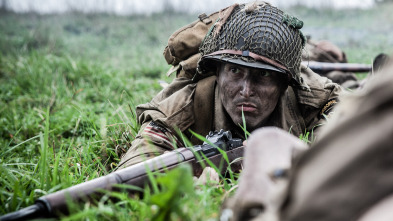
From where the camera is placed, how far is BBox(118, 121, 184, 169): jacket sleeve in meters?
2.71

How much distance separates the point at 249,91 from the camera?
3.04 meters

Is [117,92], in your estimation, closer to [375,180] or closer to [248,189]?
[248,189]

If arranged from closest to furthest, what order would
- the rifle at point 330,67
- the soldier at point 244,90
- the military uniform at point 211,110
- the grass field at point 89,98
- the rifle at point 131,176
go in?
the rifle at point 131,176, the grass field at point 89,98, the soldier at point 244,90, the military uniform at point 211,110, the rifle at point 330,67

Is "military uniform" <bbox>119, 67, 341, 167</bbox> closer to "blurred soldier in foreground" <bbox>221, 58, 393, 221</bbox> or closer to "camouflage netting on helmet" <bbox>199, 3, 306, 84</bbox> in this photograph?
"camouflage netting on helmet" <bbox>199, 3, 306, 84</bbox>

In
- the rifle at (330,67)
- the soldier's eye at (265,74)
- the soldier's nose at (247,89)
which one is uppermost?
the soldier's eye at (265,74)

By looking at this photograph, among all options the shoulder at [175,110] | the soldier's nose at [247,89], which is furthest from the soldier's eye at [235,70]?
the shoulder at [175,110]

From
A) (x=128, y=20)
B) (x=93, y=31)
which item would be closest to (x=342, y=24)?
(x=128, y=20)

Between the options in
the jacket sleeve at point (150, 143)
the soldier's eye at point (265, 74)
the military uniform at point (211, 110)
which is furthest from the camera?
the military uniform at point (211, 110)

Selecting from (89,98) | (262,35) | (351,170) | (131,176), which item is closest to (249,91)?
(262,35)

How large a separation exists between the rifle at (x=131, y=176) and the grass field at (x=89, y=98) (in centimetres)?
8

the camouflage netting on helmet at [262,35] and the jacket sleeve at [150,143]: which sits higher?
the camouflage netting on helmet at [262,35]

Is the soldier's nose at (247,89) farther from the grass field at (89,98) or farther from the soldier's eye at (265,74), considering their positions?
the grass field at (89,98)

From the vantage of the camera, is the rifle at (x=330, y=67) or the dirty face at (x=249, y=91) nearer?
the dirty face at (x=249, y=91)

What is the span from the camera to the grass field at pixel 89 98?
186 cm
